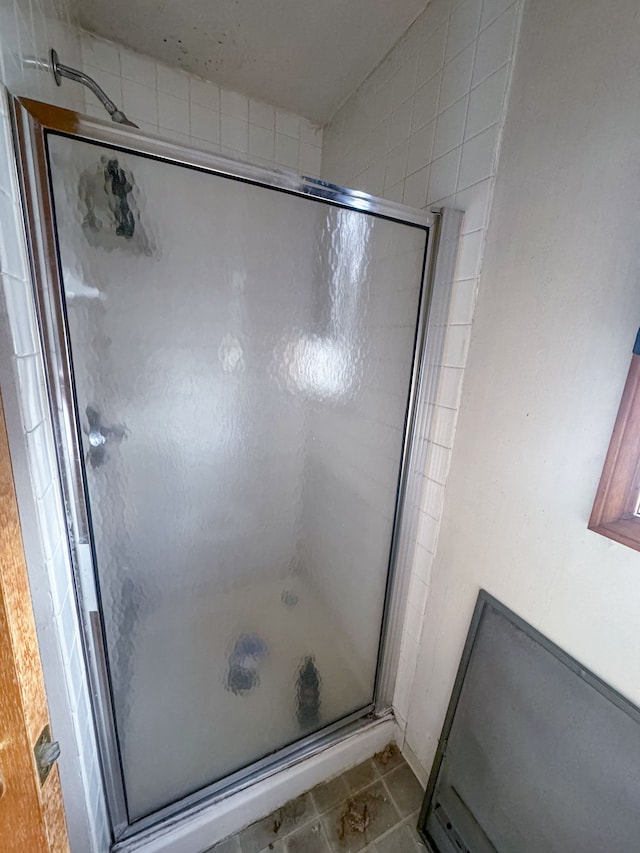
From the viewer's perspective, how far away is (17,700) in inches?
14.7

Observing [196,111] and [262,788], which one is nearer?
[262,788]

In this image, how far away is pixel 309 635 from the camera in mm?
1216

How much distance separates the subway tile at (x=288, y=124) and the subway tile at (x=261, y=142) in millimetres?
51

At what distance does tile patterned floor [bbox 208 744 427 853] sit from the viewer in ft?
3.38

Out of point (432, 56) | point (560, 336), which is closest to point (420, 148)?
point (432, 56)

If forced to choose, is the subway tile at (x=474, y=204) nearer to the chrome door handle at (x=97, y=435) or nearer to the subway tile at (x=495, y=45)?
the subway tile at (x=495, y=45)

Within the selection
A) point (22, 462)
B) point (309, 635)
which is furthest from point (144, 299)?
point (309, 635)

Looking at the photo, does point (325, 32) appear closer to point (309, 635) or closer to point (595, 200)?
point (595, 200)

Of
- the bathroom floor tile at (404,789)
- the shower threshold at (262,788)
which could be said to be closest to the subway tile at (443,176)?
the shower threshold at (262,788)

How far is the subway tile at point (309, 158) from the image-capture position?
5.64 feet

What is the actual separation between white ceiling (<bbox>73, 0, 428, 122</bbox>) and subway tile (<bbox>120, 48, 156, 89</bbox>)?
0.11 feet

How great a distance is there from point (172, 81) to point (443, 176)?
4.04 ft

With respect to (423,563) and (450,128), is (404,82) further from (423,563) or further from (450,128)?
(423,563)

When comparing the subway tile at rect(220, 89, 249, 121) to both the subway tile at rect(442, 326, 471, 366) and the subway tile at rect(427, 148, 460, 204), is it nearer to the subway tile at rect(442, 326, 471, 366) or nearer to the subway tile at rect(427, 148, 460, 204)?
the subway tile at rect(427, 148, 460, 204)
